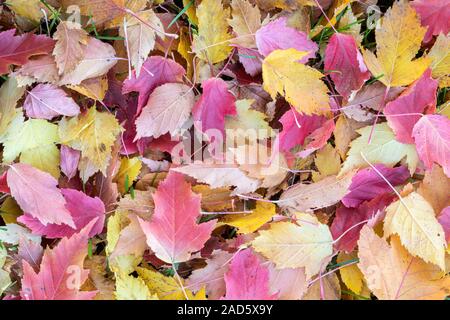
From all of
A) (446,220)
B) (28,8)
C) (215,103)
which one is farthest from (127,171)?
(446,220)

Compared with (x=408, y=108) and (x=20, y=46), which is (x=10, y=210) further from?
(x=408, y=108)

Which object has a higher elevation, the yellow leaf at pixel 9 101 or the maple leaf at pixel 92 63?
the maple leaf at pixel 92 63

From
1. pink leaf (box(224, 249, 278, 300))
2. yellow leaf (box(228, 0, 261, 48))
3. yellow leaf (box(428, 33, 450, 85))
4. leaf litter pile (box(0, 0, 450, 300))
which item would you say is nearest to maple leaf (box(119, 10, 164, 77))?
leaf litter pile (box(0, 0, 450, 300))

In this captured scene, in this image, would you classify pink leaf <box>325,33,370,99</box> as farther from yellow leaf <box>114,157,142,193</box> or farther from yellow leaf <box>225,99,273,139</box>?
yellow leaf <box>114,157,142,193</box>

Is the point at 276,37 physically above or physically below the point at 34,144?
above

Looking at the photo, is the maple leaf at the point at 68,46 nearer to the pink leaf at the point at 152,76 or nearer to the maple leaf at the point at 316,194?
the pink leaf at the point at 152,76

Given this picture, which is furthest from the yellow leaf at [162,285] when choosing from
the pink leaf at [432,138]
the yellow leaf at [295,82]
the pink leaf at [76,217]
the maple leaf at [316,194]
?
the pink leaf at [432,138]
